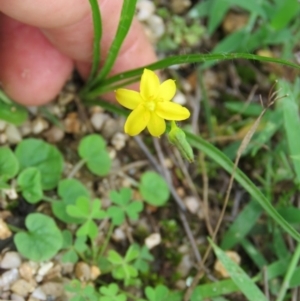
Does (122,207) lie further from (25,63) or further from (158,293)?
(25,63)

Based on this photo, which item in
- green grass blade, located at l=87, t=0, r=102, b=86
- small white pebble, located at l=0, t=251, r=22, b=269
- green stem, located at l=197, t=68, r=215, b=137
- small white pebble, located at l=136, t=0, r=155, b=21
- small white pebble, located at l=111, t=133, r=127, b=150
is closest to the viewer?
green grass blade, located at l=87, t=0, r=102, b=86

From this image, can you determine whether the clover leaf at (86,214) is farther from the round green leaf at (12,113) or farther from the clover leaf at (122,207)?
the round green leaf at (12,113)

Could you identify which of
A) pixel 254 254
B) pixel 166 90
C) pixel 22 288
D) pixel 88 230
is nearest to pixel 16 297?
pixel 22 288

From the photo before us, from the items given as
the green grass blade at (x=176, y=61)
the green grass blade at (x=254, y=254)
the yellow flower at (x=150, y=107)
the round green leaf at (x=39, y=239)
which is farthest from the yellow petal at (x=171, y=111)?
the green grass blade at (x=254, y=254)

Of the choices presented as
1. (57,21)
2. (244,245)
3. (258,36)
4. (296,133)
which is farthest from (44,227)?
(258,36)

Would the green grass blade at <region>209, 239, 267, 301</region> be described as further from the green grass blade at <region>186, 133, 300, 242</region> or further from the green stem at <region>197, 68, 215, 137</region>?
the green stem at <region>197, 68, 215, 137</region>

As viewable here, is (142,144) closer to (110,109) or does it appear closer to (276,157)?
(110,109)

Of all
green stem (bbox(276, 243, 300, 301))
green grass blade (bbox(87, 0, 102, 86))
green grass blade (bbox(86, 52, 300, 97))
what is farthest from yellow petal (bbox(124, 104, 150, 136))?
green stem (bbox(276, 243, 300, 301))
